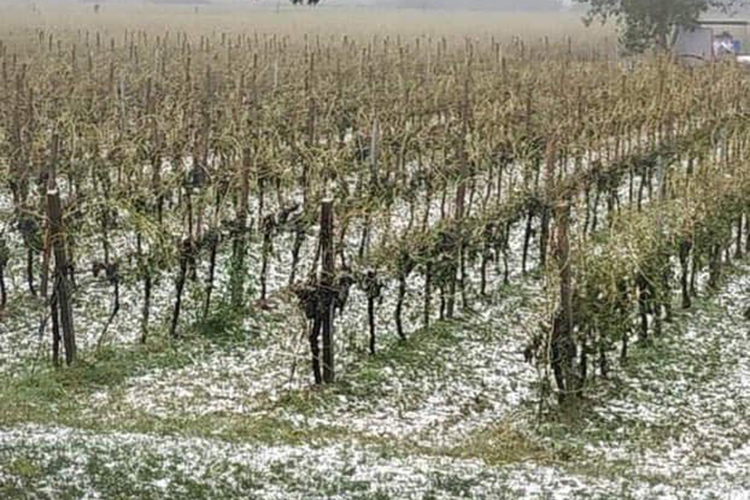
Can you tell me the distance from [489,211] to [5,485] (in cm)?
701

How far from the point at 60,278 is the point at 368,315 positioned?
9.43 ft

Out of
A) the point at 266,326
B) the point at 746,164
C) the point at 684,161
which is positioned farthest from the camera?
the point at 684,161

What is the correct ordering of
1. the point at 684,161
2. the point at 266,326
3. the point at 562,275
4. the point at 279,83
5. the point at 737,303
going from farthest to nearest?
1. the point at 279,83
2. the point at 684,161
3. the point at 737,303
4. the point at 266,326
5. the point at 562,275

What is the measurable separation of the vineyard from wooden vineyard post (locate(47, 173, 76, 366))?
0.04m

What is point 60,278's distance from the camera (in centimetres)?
937

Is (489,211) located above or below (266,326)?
above

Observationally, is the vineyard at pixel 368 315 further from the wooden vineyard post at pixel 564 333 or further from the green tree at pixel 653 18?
the green tree at pixel 653 18

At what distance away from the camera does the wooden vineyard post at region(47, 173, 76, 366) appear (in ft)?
30.8

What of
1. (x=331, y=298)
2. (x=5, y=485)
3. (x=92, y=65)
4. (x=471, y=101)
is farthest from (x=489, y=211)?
(x=92, y=65)

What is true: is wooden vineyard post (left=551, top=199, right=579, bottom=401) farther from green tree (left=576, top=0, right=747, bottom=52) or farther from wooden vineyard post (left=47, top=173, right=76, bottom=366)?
green tree (left=576, top=0, right=747, bottom=52)

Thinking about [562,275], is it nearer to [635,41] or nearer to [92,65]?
[92,65]

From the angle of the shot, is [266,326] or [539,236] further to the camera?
[539,236]

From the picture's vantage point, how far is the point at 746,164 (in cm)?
1373

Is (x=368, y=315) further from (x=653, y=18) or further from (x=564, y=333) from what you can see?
(x=653, y=18)
